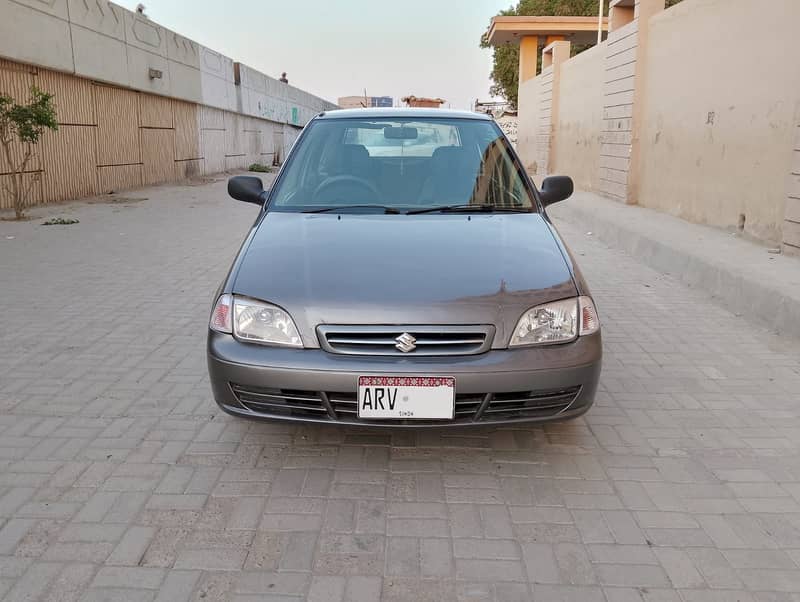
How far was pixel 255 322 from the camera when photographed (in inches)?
116

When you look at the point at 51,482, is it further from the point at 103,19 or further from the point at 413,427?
the point at 103,19

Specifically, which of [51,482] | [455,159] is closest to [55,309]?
[51,482]

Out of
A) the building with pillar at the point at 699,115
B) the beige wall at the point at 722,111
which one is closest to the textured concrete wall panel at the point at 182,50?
the building with pillar at the point at 699,115

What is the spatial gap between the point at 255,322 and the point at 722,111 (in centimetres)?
806

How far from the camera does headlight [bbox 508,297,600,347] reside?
9.48 ft

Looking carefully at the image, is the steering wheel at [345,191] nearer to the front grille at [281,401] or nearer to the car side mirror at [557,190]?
the car side mirror at [557,190]

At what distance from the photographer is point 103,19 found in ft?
51.3

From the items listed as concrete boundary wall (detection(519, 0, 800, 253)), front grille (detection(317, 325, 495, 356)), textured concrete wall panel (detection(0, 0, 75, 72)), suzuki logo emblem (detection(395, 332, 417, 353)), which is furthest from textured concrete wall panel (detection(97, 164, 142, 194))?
suzuki logo emblem (detection(395, 332, 417, 353))

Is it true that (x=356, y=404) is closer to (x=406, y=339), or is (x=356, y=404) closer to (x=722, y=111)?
(x=406, y=339)

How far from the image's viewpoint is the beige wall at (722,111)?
25.1ft

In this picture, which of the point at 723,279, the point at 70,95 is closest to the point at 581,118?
the point at 723,279

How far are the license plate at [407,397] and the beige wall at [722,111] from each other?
6211 millimetres

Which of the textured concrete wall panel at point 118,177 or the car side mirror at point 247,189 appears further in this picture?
the textured concrete wall panel at point 118,177

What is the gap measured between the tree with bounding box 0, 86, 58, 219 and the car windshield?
812 cm
